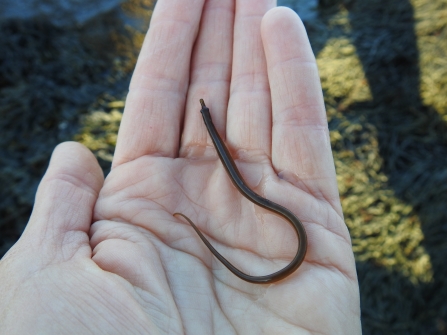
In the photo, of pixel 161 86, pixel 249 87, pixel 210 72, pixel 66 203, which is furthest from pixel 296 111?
pixel 66 203

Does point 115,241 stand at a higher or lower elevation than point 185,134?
lower

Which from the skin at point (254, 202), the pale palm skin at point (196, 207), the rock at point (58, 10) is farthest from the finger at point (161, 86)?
the rock at point (58, 10)

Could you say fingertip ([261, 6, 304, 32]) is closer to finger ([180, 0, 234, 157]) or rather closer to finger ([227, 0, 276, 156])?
finger ([227, 0, 276, 156])

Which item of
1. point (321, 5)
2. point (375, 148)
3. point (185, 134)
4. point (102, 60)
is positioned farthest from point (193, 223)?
point (321, 5)

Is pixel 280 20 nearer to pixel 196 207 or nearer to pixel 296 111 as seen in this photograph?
pixel 296 111

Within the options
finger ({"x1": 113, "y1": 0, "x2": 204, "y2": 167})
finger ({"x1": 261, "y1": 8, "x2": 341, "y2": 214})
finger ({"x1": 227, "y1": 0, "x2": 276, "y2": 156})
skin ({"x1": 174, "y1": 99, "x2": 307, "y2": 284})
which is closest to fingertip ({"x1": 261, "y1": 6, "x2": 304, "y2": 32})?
finger ({"x1": 261, "y1": 8, "x2": 341, "y2": 214})

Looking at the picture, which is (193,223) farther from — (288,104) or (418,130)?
(418,130)

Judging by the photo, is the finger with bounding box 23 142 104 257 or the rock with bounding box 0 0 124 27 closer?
the finger with bounding box 23 142 104 257
